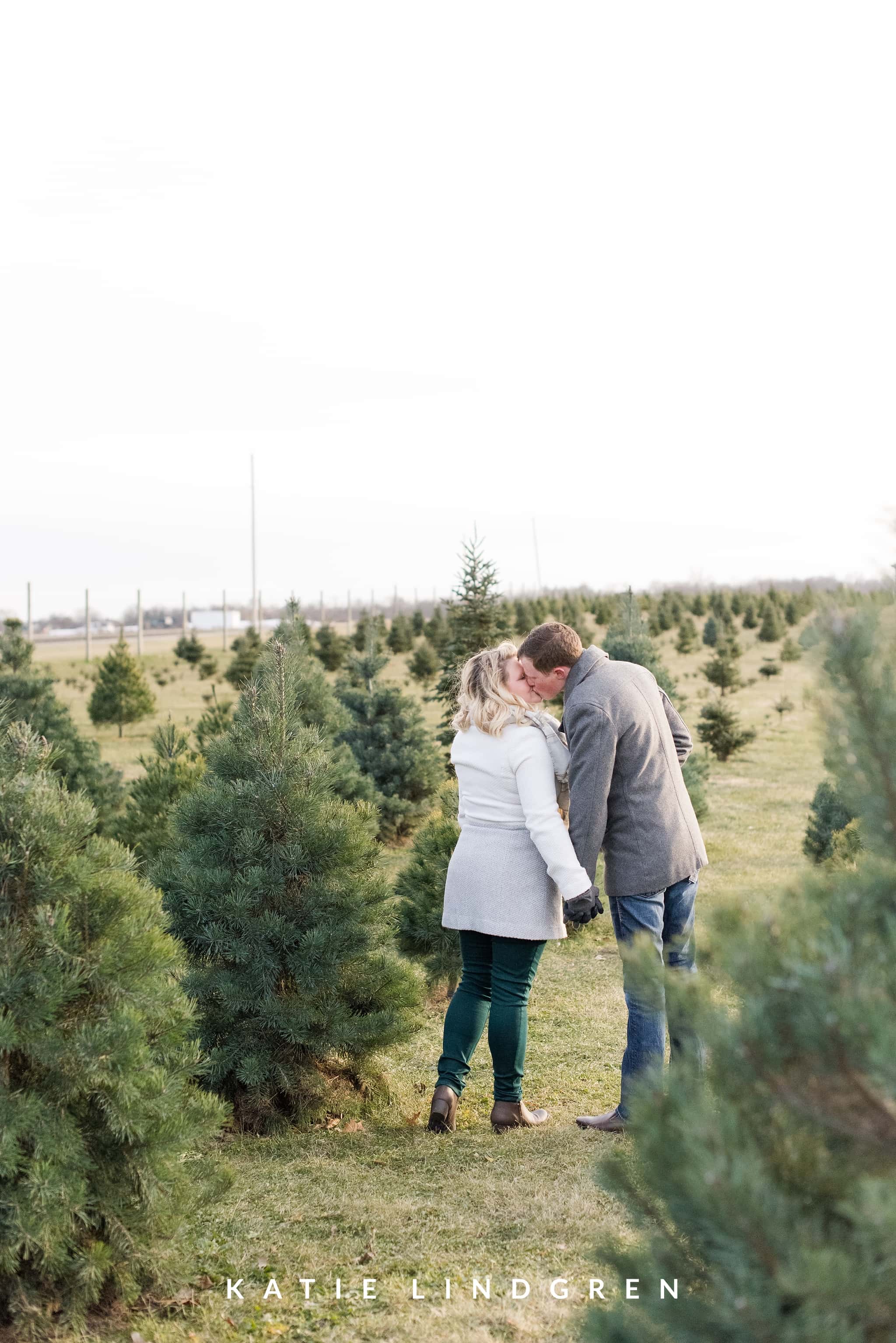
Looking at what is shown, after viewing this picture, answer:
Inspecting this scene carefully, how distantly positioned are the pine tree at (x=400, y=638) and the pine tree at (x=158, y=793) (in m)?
30.0

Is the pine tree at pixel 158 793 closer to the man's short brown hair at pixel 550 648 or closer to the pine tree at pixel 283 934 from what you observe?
the pine tree at pixel 283 934

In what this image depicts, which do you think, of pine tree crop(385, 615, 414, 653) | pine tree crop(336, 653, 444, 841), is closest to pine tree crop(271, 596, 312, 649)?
pine tree crop(336, 653, 444, 841)

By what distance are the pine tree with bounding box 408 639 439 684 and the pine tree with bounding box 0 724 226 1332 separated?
89.7 feet

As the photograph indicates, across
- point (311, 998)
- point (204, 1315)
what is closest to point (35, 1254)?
point (204, 1315)

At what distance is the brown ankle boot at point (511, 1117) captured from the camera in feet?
14.5

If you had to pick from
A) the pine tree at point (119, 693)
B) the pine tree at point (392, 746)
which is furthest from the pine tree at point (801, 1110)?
the pine tree at point (119, 693)

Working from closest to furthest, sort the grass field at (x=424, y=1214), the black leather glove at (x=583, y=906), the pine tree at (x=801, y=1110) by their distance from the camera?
1. the pine tree at (x=801, y=1110)
2. the grass field at (x=424, y=1214)
3. the black leather glove at (x=583, y=906)

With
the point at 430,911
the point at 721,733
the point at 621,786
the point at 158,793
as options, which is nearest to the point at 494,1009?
the point at 621,786

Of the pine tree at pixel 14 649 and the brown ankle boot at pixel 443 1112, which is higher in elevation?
the pine tree at pixel 14 649

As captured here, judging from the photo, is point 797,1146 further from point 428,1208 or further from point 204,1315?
point 428,1208

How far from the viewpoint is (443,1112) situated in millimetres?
4402

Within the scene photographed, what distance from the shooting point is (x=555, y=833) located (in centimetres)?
409

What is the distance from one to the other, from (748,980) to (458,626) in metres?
10.4

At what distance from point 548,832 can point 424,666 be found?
1060 inches
